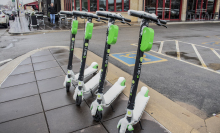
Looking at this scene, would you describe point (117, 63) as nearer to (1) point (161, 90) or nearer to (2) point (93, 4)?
(1) point (161, 90)

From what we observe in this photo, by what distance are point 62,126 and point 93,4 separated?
18.6 meters

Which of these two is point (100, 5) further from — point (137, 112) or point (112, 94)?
point (137, 112)

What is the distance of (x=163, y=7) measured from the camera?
69.9 feet

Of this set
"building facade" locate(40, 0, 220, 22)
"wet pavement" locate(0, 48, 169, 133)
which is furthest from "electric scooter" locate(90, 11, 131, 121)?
"building facade" locate(40, 0, 220, 22)

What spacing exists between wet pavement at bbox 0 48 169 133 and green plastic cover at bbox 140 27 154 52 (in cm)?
124

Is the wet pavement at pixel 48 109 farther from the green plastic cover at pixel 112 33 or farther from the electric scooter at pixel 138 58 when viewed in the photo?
the green plastic cover at pixel 112 33

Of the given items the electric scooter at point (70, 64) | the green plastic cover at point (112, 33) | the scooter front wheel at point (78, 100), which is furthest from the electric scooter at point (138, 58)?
the electric scooter at point (70, 64)

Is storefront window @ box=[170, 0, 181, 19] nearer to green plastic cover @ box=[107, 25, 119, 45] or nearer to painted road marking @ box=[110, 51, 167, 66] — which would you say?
painted road marking @ box=[110, 51, 167, 66]

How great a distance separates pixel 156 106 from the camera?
3.13 m

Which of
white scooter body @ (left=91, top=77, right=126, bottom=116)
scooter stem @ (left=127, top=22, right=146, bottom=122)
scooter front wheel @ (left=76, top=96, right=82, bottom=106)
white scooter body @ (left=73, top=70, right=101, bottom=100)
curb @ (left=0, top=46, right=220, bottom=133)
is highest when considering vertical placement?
scooter stem @ (left=127, top=22, right=146, bottom=122)

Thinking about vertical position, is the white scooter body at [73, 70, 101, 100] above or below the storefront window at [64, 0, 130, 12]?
below

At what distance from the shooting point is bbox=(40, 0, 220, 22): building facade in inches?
776

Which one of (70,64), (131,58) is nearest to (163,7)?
(131,58)

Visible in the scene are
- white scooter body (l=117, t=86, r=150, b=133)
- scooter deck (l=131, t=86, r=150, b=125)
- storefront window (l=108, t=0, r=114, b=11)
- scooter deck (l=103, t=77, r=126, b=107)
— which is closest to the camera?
white scooter body (l=117, t=86, r=150, b=133)
